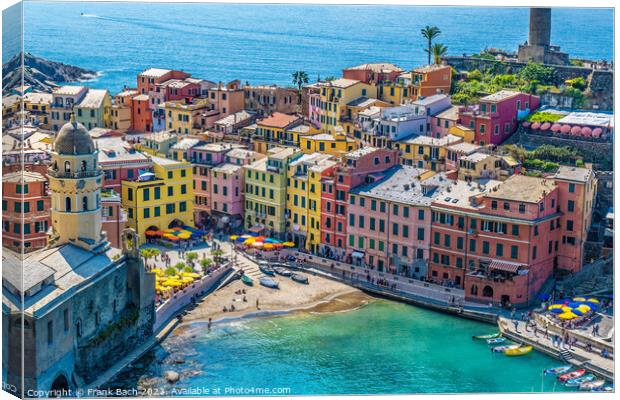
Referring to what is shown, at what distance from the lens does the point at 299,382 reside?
172ft

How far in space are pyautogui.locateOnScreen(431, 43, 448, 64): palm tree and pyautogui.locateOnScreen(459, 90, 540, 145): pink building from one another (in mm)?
6557

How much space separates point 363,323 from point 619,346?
11244mm

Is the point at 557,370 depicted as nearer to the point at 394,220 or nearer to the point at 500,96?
the point at 394,220

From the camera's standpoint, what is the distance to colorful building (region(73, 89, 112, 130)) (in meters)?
79.5

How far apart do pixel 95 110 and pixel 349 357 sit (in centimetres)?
2912

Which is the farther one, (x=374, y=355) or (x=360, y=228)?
(x=360, y=228)

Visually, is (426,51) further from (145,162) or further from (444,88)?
(145,162)

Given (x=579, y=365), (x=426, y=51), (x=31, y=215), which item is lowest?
(x=579, y=365)

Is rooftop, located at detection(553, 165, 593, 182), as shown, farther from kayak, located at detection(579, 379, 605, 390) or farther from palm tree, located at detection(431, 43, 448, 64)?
palm tree, located at detection(431, 43, 448, 64)

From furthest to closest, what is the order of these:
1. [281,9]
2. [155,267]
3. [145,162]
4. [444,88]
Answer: [444,88] < [145,162] < [155,267] < [281,9]

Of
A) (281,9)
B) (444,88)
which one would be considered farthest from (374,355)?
(444,88)

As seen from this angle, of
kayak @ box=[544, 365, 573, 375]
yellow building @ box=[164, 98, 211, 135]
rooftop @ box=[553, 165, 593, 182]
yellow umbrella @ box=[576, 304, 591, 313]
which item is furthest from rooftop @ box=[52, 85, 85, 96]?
kayak @ box=[544, 365, 573, 375]

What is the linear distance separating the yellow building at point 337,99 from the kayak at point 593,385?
2667 centimetres

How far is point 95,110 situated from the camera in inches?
3137
